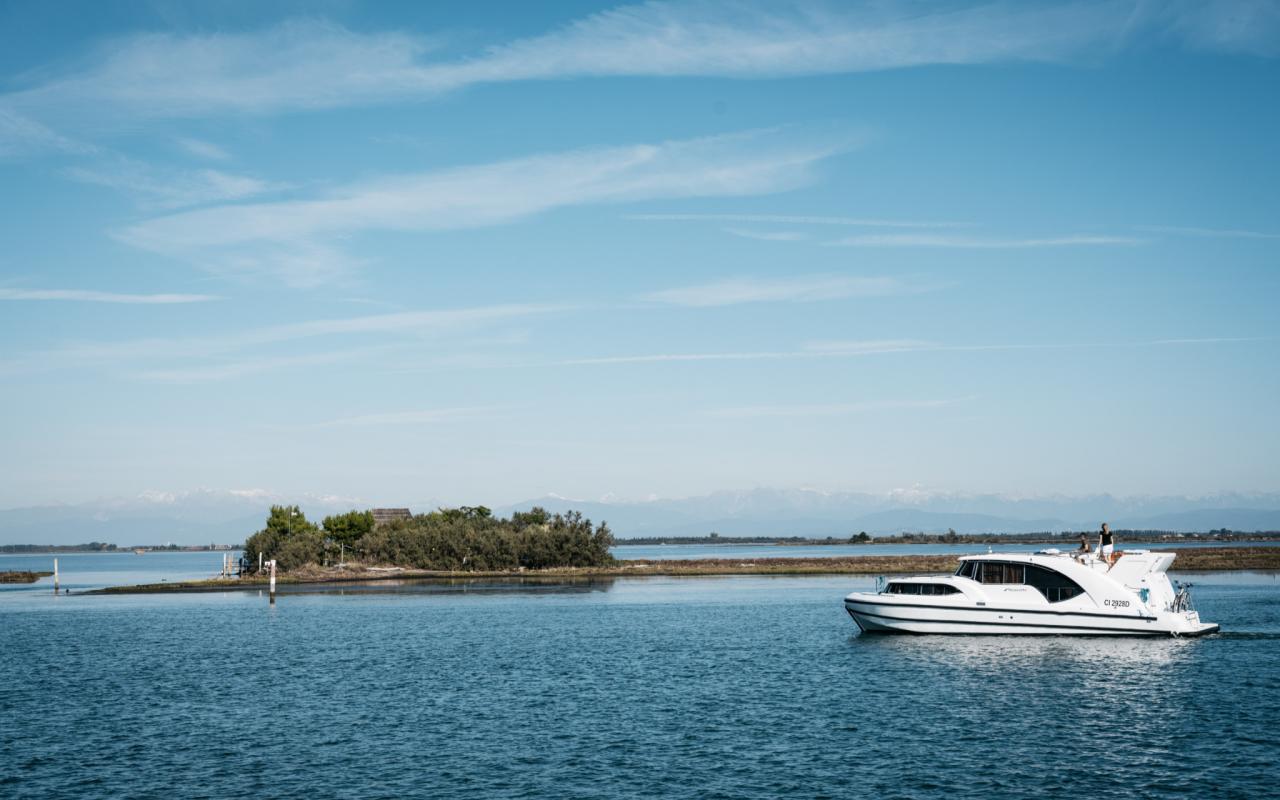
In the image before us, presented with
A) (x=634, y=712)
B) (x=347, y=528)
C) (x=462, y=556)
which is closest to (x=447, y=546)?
(x=462, y=556)

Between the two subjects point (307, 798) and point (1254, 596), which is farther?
point (1254, 596)

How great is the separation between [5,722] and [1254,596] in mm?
85856

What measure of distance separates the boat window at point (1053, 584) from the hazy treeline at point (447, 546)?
9790cm

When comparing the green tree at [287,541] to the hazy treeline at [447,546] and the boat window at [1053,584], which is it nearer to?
the hazy treeline at [447,546]

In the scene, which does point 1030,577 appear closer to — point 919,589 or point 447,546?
point 919,589

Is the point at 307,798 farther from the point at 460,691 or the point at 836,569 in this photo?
the point at 836,569

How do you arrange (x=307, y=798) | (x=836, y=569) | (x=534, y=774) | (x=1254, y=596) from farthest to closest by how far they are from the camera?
(x=836, y=569)
(x=1254, y=596)
(x=534, y=774)
(x=307, y=798)

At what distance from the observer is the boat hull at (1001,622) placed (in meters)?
56.2

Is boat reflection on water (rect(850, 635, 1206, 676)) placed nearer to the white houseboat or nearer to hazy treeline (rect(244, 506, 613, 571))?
the white houseboat

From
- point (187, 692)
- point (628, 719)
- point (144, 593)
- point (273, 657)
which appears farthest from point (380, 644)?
point (144, 593)

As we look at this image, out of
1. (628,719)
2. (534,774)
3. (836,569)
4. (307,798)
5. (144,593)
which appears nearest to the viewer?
(307,798)

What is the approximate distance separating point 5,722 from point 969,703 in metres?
35.8

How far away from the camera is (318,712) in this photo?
40.9 m

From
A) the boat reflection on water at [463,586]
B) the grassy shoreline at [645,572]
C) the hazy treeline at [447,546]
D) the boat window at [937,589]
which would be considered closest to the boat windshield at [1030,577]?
the boat window at [937,589]
